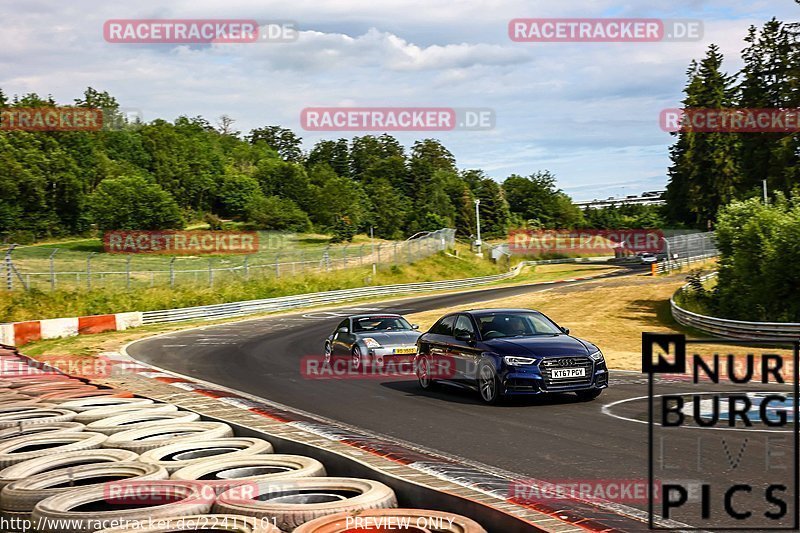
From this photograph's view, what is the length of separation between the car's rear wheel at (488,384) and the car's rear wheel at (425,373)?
1.78m

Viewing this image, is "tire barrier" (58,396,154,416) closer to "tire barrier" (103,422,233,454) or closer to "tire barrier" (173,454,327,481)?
"tire barrier" (103,422,233,454)

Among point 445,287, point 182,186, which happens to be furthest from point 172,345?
point 182,186

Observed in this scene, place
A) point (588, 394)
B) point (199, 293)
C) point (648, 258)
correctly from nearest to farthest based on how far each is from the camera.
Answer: point (588, 394)
point (199, 293)
point (648, 258)

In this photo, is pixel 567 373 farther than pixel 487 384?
No

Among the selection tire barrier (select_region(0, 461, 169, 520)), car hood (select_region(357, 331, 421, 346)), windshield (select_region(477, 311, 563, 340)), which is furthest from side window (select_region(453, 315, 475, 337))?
tire barrier (select_region(0, 461, 169, 520))

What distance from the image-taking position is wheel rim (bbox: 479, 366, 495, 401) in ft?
43.2

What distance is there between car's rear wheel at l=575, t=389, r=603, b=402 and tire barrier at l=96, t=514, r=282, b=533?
8712mm

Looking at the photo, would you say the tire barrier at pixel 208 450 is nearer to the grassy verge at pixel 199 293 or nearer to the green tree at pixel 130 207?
the grassy verge at pixel 199 293

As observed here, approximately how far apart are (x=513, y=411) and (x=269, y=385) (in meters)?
6.29

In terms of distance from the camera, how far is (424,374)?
50.6 feet

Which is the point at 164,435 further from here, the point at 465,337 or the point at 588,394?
the point at 588,394

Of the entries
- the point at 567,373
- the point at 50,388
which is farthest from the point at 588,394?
the point at 50,388

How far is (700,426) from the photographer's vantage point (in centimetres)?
1042

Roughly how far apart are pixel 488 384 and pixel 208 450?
6222 mm
